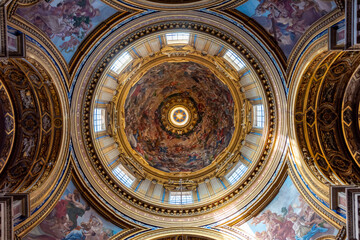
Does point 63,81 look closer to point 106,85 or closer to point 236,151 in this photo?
point 106,85

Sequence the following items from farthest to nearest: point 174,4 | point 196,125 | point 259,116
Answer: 1. point 196,125
2. point 259,116
3. point 174,4

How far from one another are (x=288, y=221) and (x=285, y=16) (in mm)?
12755

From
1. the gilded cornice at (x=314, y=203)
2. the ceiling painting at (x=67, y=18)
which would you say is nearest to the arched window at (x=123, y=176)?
the ceiling painting at (x=67, y=18)

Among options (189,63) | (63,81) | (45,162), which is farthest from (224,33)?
(45,162)

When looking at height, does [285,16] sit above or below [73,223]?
above

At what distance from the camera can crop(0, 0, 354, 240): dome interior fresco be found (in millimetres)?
14188

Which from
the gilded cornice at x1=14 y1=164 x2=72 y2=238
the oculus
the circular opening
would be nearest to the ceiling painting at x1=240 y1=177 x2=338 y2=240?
the gilded cornice at x1=14 y1=164 x2=72 y2=238

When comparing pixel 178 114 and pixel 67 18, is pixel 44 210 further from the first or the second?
pixel 178 114

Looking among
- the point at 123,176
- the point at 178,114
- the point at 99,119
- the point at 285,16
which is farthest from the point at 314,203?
the point at 178,114

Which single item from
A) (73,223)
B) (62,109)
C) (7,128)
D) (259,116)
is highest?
(62,109)

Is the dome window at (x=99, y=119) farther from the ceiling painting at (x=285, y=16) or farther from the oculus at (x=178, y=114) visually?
the ceiling painting at (x=285, y=16)

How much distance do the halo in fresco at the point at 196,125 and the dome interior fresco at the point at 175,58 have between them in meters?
2.96

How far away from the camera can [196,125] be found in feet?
97.2

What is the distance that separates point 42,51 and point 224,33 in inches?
443
